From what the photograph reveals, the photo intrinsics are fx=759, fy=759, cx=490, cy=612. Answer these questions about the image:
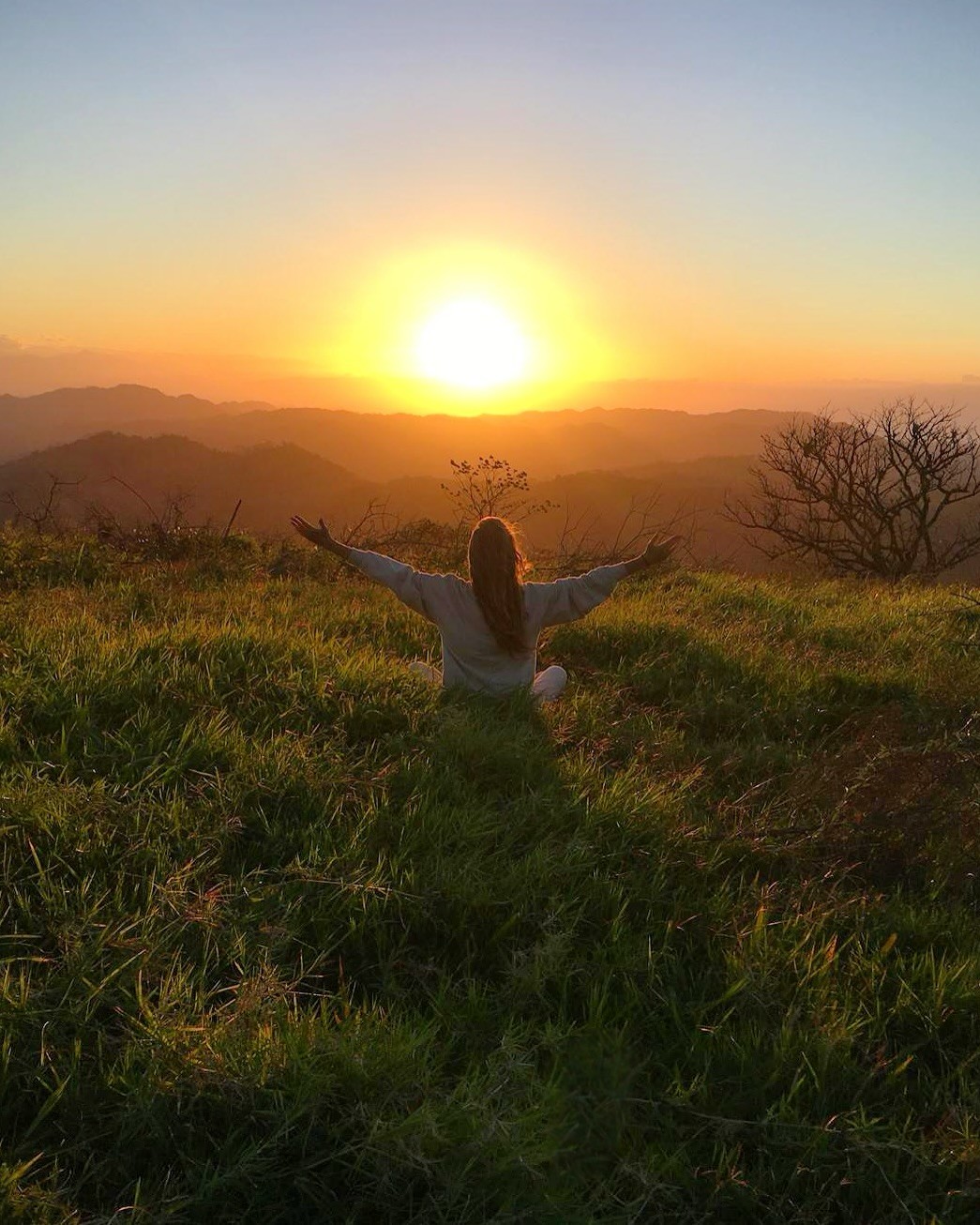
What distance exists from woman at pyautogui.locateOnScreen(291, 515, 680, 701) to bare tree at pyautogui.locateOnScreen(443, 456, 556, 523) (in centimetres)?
514

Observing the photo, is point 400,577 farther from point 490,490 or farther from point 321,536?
point 490,490

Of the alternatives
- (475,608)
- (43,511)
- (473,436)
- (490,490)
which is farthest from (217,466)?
(475,608)

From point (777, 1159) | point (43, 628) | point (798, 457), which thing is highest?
point (798, 457)

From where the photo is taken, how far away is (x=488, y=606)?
436cm

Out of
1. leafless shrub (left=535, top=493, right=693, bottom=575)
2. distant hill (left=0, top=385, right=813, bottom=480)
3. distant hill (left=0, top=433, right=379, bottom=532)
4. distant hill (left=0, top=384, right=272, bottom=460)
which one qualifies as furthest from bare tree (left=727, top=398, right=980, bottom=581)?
distant hill (left=0, top=384, right=272, bottom=460)

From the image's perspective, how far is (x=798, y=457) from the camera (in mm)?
12195

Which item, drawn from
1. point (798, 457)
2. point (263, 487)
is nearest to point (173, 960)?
point (798, 457)

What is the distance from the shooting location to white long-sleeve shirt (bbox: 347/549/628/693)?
4531mm

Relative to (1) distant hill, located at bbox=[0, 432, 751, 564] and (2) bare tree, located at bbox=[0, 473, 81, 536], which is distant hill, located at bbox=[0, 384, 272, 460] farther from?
(2) bare tree, located at bbox=[0, 473, 81, 536]

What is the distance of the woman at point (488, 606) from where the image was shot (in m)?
4.41

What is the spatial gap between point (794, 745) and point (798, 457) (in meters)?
8.93

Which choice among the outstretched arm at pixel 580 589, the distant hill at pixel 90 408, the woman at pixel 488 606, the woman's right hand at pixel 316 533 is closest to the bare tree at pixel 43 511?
the woman's right hand at pixel 316 533

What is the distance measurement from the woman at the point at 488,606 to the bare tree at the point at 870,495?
29.2 ft

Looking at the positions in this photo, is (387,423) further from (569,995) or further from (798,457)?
(569,995)
